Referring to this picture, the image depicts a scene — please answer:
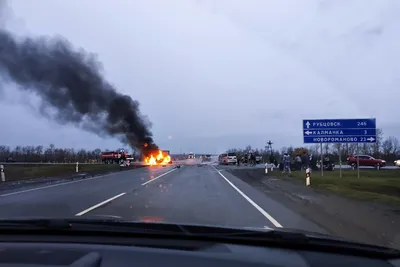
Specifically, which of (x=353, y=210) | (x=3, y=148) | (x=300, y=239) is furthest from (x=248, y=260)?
(x=3, y=148)

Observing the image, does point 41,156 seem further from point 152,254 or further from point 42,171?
point 152,254

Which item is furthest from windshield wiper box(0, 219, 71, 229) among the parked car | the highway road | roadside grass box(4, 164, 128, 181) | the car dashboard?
the parked car

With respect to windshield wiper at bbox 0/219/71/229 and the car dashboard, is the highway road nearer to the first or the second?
windshield wiper at bbox 0/219/71/229

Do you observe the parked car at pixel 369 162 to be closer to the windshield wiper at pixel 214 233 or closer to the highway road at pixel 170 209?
the highway road at pixel 170 209

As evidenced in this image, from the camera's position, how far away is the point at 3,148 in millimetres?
117062

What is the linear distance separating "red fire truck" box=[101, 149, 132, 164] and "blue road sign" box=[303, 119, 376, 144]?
41.4 meters

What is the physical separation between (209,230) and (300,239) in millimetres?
807

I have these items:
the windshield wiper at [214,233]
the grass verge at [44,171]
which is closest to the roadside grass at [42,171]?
the grass verge at [44,171]

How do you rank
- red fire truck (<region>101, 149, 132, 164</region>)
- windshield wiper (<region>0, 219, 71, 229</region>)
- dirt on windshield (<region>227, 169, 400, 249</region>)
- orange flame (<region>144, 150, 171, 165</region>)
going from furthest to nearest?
1. red fire truck (<region>101, 149, 132, 164</region>)
2. orange flame (<region>144, 150, 171, 165</region>)
3. dirt on windshield (<region>227, 169, 400, 249</region>)
4. windshield wiper (<region>0, 219, 71, 229</region>)

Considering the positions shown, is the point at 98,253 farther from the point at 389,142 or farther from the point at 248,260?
the point at 389,142

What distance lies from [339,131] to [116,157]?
163 ft

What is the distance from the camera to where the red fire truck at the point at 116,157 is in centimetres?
6712

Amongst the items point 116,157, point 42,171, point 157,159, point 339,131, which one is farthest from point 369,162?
point 116,157

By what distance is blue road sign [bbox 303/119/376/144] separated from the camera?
27.1 m
